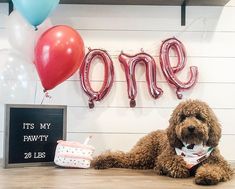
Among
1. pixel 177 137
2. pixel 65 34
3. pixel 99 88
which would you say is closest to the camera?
pixel 177 137

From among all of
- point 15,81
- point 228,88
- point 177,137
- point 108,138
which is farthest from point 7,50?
point 228,88

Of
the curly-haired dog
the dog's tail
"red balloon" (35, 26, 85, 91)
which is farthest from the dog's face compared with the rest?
"red balloon" (35, 26, 85, 91)

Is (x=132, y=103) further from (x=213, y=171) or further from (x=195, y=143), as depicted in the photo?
(x=213, y=171)

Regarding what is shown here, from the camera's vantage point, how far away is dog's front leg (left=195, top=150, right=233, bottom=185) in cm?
147

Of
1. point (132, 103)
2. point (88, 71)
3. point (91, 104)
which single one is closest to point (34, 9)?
point (88, 71)

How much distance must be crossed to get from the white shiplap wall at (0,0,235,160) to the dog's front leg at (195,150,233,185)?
0.66 m

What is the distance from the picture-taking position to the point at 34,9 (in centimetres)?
172

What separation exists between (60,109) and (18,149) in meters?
0.28

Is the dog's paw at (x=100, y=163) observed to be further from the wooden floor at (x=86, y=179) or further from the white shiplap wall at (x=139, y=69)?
the white shiplap wall at (x=139, y=69)

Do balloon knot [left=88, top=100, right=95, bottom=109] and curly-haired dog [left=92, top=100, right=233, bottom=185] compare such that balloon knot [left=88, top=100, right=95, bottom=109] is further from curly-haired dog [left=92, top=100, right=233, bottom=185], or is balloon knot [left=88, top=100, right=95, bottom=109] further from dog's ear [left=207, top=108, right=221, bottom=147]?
dog's ear [left=207, top=108, right=221, bottom=147]

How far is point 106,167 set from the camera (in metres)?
1.85

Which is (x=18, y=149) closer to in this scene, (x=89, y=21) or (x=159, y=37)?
(x=89, y=21)

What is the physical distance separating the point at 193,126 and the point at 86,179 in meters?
0.48

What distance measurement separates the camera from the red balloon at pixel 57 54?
1.77 m
